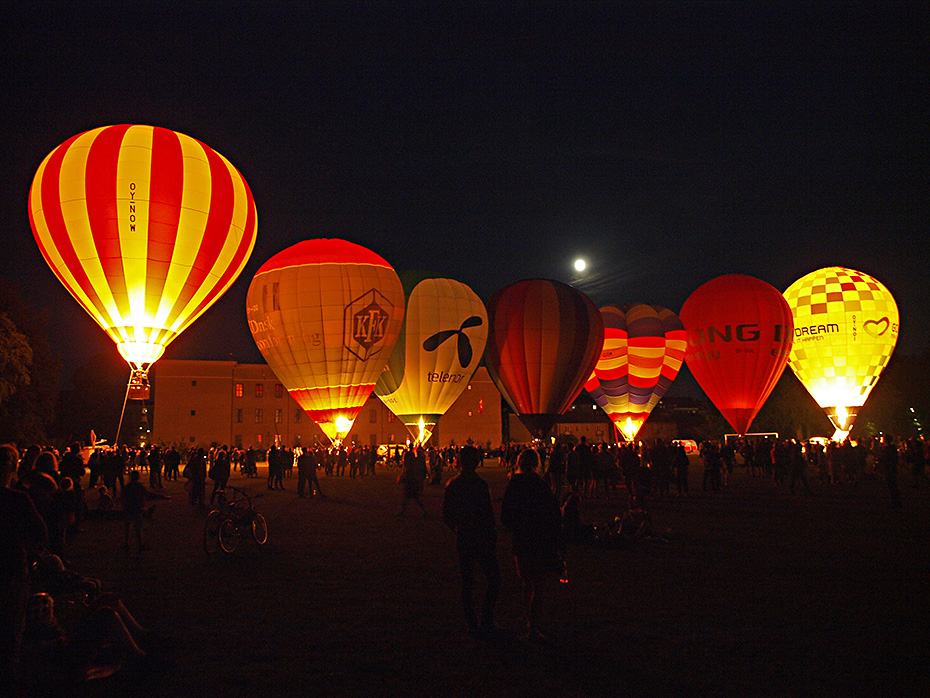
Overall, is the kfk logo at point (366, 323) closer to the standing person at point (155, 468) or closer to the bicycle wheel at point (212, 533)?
the standing person at point (155, 468)

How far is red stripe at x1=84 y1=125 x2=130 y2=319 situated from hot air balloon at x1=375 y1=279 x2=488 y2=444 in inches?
468

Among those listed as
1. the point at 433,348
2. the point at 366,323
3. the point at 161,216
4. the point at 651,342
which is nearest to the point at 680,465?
the point at 366,323

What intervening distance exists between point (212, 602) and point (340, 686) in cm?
279

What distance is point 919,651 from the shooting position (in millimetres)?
4871

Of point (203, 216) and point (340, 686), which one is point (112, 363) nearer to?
point (203, 216)

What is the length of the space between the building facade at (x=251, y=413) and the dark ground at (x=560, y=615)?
2230 inches

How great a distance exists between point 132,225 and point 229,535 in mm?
11460

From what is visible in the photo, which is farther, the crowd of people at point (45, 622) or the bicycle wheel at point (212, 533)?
the bicycle wheel at point (212, 533)

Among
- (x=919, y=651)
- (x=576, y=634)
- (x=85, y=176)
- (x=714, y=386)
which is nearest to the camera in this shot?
(x=919, y=651)

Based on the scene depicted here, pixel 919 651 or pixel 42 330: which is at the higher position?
pixel 42 330

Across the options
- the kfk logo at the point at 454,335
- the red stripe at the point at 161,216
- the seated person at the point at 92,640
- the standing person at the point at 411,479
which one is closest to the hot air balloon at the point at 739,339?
the kfk logo at the point at 454,335

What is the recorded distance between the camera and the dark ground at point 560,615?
4422 millimetres

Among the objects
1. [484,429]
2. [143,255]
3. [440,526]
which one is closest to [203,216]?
[143,255]

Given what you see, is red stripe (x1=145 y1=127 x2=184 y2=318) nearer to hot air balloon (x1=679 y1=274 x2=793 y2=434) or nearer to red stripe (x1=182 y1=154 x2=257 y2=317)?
red stripe (x1=182 y1=154 x2=257 y2=317)
